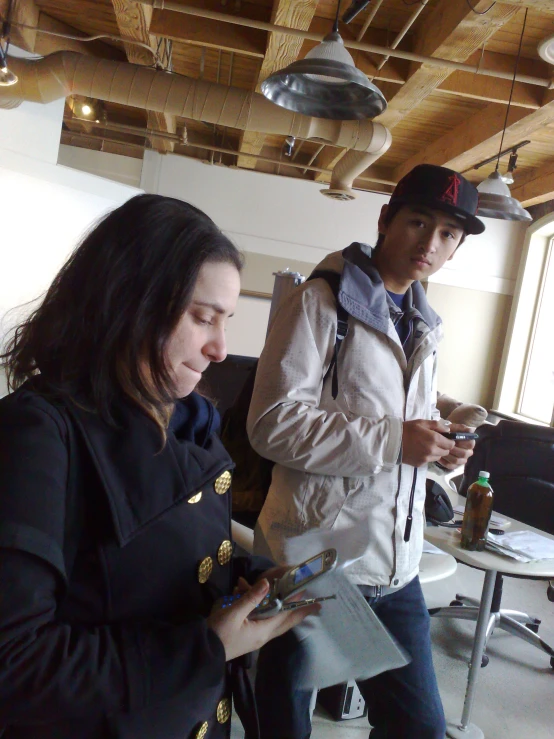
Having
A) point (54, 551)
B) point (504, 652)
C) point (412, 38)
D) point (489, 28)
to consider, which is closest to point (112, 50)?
point (412, 38)

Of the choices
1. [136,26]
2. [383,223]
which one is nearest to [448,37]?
[136,26]

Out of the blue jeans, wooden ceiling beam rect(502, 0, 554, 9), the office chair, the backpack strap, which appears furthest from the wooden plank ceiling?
the blue jeans

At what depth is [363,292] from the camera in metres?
1.56

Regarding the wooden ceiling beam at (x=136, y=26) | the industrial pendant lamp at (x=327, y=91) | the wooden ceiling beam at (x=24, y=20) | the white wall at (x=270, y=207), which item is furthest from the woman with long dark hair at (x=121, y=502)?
the white wall at (x=270, y=207)

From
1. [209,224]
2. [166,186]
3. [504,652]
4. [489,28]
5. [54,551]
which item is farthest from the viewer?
[166,186]

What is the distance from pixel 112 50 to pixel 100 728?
283 inches

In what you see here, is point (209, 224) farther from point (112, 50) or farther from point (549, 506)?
point (112, 50)

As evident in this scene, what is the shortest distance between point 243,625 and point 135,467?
27cm

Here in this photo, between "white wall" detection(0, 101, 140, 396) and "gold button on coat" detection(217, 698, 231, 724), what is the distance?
540cm

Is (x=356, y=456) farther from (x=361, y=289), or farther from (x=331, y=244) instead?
(x=331, y=244)

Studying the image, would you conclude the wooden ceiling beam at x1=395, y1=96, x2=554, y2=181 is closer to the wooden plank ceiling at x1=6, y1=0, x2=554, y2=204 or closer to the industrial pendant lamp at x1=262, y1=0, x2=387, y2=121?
the wooden plank ceiling at x1=6, y1=0, x2=554, y2=204

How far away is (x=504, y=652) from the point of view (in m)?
3.47

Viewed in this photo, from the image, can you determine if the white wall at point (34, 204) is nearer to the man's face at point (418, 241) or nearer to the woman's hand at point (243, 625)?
the man's face at point (418, 241)

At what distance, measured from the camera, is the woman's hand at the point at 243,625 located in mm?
840
